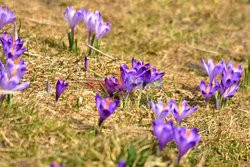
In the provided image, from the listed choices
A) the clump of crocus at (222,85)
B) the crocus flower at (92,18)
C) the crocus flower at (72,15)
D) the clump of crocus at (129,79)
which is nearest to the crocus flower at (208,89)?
the clump of crocus at (222,85)

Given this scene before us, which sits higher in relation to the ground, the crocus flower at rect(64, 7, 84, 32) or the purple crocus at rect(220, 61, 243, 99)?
the crocus flower at rect(64, 7, 84, 32)

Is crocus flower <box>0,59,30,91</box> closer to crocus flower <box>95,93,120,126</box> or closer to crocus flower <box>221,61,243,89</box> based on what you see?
crocus flower <box>95,93,120,126</box>

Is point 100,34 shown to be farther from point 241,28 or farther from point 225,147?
point 241,28

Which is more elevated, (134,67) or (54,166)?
(134,67)

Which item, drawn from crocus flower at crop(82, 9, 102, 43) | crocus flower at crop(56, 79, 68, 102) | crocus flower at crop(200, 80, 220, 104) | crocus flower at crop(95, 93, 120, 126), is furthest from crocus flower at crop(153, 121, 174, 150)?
crocus flower at crop(82, 9, 102, 43)

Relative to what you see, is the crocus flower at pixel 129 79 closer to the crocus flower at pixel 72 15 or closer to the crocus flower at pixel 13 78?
the crocus flower at pixel 13 78

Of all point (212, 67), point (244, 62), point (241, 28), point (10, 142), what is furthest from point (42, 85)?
point (241, 28)

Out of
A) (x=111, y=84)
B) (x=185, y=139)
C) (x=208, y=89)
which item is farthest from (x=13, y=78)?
(x=208, y=89)

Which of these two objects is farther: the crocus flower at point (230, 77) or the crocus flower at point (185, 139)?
the crocus flower at point (230, 77)
